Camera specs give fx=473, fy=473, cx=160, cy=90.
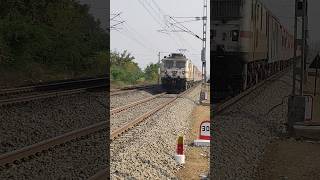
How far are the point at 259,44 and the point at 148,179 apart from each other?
432 inches

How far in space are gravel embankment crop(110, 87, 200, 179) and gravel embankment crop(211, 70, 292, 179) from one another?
69cm

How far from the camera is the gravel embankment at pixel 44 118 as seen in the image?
345 inches

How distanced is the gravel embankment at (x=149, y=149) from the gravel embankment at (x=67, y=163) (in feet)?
0.94

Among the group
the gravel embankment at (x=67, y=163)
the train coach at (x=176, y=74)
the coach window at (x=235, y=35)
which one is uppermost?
the coach window at (x=235, y=35)

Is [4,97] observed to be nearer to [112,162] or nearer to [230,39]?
[230,39]

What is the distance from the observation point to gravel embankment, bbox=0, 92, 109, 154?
8.77 metres

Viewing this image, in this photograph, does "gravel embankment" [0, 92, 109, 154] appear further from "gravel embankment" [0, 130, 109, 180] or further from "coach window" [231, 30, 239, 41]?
"coach window" [231, 30, 239, 41]

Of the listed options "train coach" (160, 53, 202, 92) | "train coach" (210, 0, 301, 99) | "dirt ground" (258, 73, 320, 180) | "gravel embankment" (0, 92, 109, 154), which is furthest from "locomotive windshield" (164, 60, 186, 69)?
"dirt ground" (258, 73, 320, 180)

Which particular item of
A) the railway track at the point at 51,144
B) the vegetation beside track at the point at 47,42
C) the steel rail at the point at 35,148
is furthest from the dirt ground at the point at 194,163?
the vegetation beside track at the point at 47,42

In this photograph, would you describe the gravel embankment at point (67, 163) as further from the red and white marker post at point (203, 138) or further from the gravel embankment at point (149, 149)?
the red and white marker post at point (203, 138)

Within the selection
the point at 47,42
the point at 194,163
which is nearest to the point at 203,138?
the point at 194,163

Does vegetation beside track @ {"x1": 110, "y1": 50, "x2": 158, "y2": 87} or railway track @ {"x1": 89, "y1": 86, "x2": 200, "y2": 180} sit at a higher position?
vegetation beside track @ {"x1": 110, "y1": 50, "x2": 158, "y2": 87}

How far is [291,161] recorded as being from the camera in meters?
7.98

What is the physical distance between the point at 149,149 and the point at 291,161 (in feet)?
8.01
